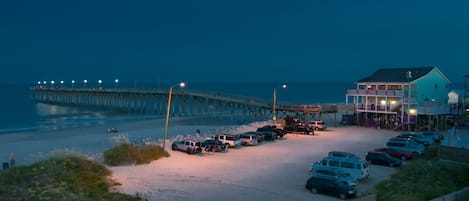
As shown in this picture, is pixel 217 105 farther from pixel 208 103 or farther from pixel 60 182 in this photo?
pixel 60 182

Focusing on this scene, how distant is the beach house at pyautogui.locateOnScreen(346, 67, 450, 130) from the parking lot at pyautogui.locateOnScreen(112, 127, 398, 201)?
8459 millimetres

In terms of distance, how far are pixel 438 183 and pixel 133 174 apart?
14323 mm

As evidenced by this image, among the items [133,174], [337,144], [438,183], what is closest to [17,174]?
[133,174]

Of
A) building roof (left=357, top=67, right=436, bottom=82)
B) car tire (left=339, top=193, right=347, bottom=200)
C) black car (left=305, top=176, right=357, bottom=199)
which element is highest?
building roof (left=357, top=67, right=436, bottom=82)

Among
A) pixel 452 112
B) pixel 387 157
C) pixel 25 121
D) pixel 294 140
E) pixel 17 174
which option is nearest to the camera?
pixel 17 174

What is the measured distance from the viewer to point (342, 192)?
58.1ft

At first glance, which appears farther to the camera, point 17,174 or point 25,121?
point 25,121

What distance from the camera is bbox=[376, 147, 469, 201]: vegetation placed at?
1706 cm

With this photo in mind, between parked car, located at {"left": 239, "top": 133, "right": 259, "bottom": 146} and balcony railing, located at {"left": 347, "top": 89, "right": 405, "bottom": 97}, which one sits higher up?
balcony railing, located at {"left": 347, "top": 89, "right": 405, "bottom": 97}

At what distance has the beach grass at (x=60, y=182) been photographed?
1522 centimetres

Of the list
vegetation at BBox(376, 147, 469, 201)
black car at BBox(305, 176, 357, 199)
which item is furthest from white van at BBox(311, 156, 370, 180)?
black car at BBox(305, 176, 357, 199)

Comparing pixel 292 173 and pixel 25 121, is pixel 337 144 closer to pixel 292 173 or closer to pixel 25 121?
pixel 292 173

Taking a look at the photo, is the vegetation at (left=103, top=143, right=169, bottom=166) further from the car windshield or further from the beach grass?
the car windshield

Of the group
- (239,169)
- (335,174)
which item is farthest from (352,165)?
(239,169)
